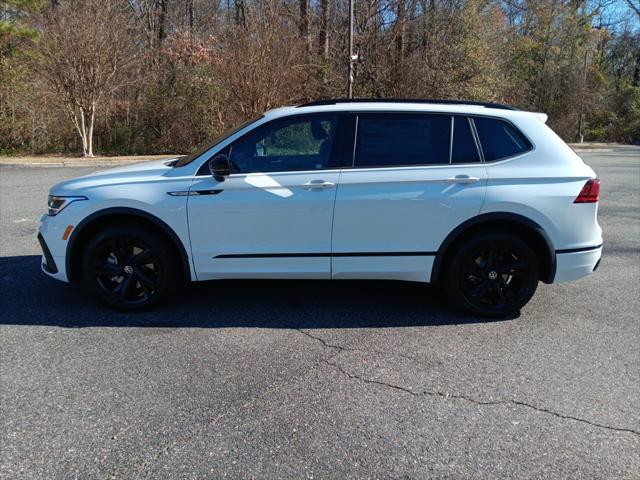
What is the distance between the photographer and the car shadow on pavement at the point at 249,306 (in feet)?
14.3

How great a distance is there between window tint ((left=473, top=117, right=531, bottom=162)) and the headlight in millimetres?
3341

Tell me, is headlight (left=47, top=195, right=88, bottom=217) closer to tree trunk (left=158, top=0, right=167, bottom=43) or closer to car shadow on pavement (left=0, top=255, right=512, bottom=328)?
car shadow on pavement (left=0, top=255, right=512, bottom=328)

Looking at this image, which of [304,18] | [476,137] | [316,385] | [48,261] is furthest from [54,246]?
[304,18]

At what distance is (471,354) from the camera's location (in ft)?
12.5

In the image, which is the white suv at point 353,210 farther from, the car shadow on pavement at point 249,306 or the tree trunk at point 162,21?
the tree trunk at point 162,21

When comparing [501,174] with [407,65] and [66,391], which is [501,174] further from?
[407,65]

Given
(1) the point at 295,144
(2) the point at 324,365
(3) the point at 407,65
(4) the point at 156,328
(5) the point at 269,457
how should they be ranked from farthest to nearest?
(3) the point at 407,65 → (1) the point at 295,144 → (4) the point at 156,328 → (2) the point at 324,365 → (5) the point at 269,457

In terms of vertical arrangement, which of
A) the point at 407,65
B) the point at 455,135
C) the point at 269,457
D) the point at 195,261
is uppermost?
the point at 407,65

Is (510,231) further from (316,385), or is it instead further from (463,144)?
(316,385)

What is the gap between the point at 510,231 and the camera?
4.37 metres

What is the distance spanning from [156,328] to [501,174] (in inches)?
120

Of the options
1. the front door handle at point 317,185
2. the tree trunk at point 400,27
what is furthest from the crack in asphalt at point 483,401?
the tree trunk at point 400,27

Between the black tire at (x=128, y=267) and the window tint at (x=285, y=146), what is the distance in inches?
38.5

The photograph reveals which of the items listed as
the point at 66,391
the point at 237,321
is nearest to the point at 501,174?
the point at 237,321
